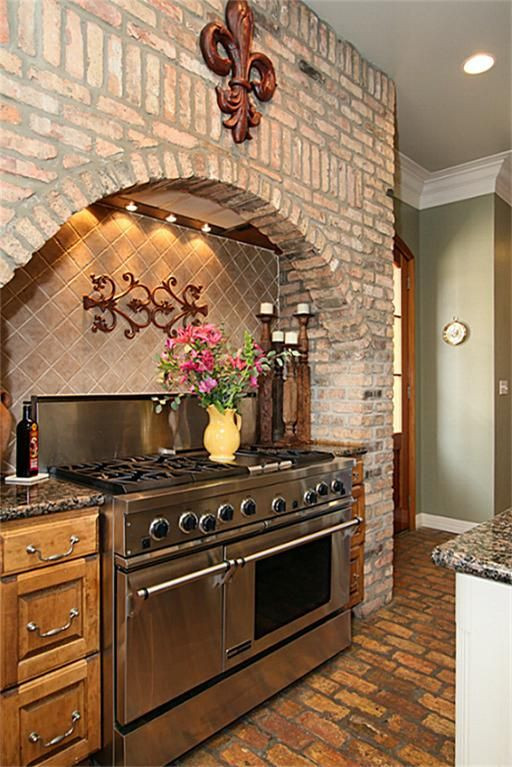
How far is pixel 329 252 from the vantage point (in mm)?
2723

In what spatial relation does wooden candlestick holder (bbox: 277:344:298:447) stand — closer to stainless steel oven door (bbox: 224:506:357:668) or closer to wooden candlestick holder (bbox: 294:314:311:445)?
wooden candlestick holder (bbox: 294:314:311:445)

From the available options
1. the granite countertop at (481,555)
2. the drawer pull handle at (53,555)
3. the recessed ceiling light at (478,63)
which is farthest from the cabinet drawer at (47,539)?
the recessed ceiling light at (478,63)

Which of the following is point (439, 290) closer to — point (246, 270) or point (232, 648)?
point (246, 270)

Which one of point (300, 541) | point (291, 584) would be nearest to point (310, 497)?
point (300, 541)

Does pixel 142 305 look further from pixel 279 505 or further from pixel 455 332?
pixel 455 332

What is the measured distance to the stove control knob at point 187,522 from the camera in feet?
6.05

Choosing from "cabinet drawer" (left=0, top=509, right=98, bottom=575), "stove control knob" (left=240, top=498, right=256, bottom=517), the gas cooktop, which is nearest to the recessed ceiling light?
the gas cooktop

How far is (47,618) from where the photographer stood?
1.62 metres

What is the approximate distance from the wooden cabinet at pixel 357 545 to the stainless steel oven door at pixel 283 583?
0.74 ft

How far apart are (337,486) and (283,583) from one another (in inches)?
22.1

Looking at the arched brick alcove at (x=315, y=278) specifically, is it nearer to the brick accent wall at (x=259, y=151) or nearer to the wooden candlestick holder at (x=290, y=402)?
the brick accent wall at (x=259, y=151)

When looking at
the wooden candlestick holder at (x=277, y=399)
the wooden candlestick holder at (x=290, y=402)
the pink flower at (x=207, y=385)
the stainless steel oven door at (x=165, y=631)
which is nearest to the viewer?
the stainless steel oven door at (x=165, y=631)

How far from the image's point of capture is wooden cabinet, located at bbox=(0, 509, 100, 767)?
1534mm

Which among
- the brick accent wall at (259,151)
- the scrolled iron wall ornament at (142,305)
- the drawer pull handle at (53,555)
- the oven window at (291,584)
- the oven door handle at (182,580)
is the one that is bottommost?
the oven window at (291,584)
